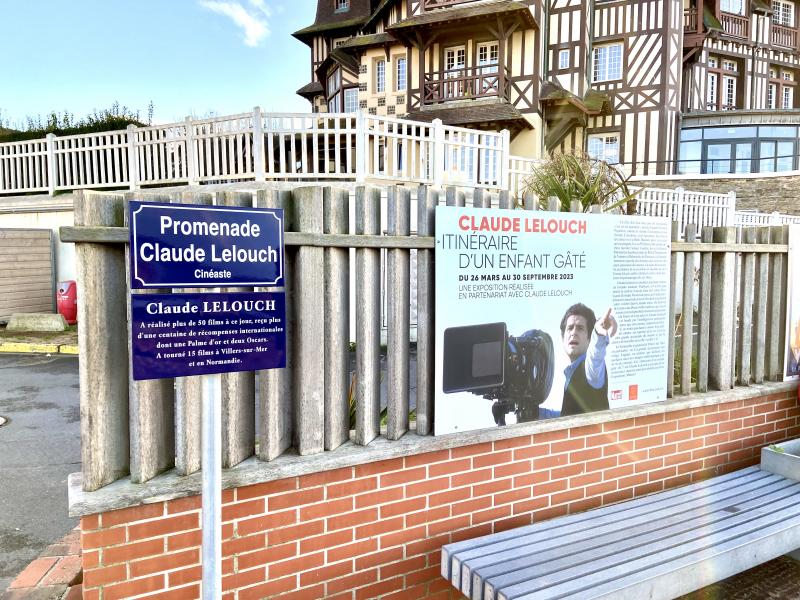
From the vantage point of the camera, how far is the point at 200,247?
188 centimetres

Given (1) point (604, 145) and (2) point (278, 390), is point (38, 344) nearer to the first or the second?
(2) point (278, 390)

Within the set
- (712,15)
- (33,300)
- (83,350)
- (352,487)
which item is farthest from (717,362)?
(712,15)

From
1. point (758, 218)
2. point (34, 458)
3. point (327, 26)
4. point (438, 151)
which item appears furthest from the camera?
point (327, 26)

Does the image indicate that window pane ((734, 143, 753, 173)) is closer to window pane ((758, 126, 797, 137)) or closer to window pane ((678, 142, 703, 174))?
window pane ((758, 126, 797, 137))

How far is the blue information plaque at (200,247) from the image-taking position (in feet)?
5.86

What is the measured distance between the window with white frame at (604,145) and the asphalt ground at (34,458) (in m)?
20.9

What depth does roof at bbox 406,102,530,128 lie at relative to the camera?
19.0 metres

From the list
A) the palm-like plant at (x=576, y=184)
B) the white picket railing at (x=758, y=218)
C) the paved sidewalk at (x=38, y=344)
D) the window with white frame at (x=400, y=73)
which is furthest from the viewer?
the window with white frame at (x=400, y=73)

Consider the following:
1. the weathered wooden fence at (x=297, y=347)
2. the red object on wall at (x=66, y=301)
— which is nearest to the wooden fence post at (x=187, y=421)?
the weathered wooden fence at (x=297, y=347)

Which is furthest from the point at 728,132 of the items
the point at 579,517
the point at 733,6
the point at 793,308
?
the point at 579,517

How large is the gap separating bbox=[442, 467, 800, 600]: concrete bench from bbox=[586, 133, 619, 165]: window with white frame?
22.1m

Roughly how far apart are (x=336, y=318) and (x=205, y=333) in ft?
2.80

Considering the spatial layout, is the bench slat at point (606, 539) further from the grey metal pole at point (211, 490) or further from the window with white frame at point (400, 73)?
the window with white frame at point (400, 73)

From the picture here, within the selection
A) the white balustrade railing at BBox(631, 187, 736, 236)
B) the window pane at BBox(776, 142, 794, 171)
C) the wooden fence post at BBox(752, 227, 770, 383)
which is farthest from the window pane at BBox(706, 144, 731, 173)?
the wooden fence post at BBox(752, 227, 770, 383)
